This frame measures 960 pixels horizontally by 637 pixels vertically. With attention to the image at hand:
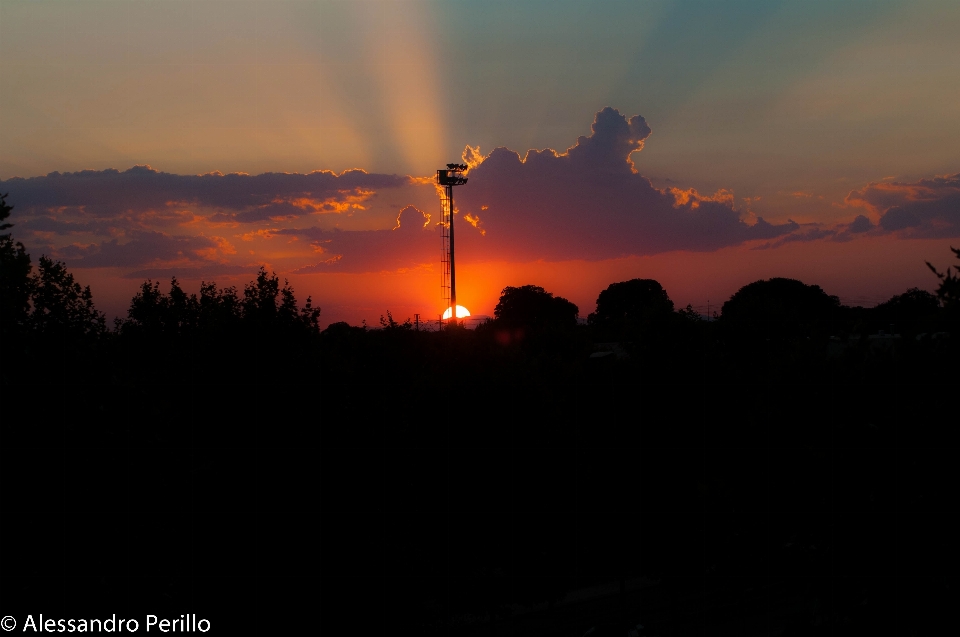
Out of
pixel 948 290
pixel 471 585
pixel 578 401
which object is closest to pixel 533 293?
pixel 578 401

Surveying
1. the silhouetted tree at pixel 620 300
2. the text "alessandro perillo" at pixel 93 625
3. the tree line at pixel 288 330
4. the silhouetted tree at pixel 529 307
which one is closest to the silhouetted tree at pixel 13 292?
the tree line at pixel 288 330

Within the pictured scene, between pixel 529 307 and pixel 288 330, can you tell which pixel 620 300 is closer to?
pixel 529 307

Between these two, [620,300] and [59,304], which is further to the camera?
[620,300]

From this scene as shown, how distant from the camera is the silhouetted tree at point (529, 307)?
109 meters

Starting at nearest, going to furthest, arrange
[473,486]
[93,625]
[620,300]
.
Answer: [93,625] → [473,486] → [620,300]

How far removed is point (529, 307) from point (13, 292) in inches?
3765

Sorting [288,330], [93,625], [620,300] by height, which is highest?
[620,300]

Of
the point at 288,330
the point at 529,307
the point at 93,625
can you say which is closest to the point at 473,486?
the point at 288,330

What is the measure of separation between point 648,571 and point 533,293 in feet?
292

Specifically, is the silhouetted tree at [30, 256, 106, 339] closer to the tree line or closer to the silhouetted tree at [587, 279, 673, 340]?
the tree line

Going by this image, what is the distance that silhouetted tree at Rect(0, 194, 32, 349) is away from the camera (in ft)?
51.8

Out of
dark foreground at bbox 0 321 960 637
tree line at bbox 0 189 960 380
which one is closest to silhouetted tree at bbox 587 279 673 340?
tree line at bbox 0 189 960 380

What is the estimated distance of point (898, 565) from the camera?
40.6ft

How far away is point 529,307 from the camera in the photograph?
11106 cm
